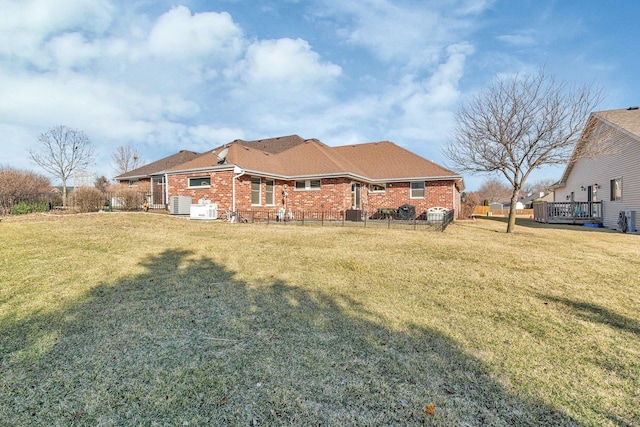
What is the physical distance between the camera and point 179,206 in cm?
1548

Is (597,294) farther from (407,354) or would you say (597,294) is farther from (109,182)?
(109,182)

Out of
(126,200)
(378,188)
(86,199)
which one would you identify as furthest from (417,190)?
(86,199)

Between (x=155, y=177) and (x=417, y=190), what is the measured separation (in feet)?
64.8

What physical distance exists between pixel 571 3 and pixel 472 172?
711 centimetres

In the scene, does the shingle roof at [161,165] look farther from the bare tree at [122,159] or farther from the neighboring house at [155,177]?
the bare tree at [122,159]

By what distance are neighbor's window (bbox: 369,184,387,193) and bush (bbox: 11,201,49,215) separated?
1930 centimetres

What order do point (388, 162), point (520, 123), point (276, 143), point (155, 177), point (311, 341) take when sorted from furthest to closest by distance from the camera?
point (276, 143) → point (155, 177) → point (388, 162) → point (520, 123) → point (311, 341)

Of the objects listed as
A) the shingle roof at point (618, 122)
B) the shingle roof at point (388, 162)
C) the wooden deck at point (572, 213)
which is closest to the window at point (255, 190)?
the shingle roof at point (388, 162)

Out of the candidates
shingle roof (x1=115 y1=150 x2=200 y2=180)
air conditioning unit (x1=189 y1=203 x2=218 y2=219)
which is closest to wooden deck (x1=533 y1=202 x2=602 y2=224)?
air conditioning unit (x1=189 y1=203 x2=218 y2=219)

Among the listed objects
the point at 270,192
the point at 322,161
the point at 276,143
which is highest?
the point at 276,143

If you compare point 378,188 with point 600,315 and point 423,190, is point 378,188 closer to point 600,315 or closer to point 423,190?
point 423,190

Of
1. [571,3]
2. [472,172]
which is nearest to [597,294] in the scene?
[472,172]

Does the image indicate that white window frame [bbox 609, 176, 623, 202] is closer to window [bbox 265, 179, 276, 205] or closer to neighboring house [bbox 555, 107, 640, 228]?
neighboring house [bbox 555, 107, 640, 228]

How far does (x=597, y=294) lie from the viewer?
4.78 meters
